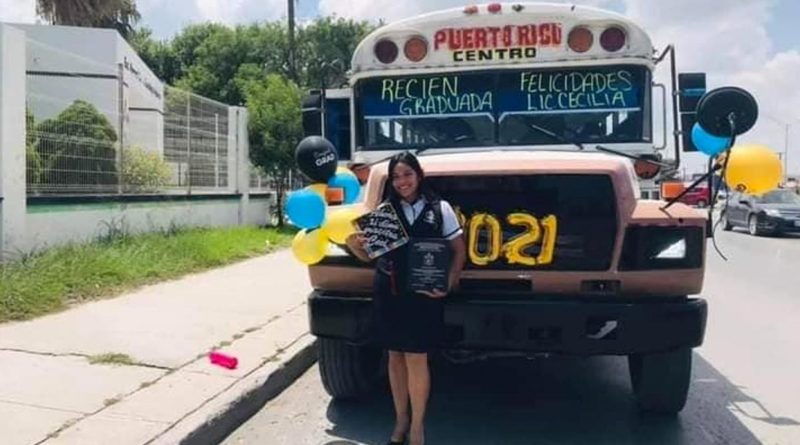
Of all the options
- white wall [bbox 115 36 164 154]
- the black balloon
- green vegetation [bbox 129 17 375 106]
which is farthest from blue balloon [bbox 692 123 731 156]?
green vegetation [bbox 129 17 375 106]

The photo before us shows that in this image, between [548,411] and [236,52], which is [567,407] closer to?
[548,411]

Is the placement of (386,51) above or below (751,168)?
above

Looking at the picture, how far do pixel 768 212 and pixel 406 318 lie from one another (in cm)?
2172

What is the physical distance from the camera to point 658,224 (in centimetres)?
442

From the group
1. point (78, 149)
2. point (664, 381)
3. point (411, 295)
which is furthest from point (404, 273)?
point (78, 149)

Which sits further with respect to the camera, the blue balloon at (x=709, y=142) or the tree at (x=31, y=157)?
the tree at (x=31, y=157)

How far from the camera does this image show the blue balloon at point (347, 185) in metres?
5.21

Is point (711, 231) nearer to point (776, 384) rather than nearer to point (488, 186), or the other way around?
point (488, 186)

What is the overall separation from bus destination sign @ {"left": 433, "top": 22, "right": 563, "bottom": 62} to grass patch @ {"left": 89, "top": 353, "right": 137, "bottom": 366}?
331 centimetres

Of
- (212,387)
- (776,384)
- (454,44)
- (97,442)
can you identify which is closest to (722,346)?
(776,384)

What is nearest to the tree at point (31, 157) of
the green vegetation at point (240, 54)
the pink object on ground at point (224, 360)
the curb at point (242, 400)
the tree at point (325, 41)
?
the curb at point (242, 400)

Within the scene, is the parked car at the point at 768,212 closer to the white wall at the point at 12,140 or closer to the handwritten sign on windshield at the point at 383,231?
the white wall at the point at 12,140

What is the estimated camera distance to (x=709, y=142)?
194 inches

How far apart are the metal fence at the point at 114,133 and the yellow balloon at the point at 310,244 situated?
643cm
